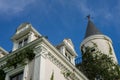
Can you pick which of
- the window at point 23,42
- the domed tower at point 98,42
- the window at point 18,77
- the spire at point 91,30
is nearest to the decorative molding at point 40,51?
the window at point 18,77

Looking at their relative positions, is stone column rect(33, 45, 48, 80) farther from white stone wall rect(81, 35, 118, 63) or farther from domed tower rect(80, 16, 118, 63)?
white stone wall rect(81, 35, 118, 63)

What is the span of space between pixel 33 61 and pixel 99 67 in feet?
42.9

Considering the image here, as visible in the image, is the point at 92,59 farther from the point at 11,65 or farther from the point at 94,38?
the point at 11,65

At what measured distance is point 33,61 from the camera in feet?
75.4

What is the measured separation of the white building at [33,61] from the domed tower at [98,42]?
1443 centimetres

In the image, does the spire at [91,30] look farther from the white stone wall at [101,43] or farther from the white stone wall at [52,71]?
the white stone wall at [52,71]

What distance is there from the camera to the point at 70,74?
25.5 metres

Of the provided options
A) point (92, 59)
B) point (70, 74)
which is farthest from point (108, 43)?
point (70, 74)

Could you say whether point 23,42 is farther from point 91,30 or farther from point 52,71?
point 91,30

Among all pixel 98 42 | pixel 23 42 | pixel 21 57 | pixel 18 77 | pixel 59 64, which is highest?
pixel 98 42

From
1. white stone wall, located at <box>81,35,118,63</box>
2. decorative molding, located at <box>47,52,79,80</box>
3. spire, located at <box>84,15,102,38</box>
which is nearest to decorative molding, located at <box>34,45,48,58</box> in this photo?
decorative molding, located at <box>47,52,79,80</box>

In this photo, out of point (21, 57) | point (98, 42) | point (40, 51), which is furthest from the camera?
point (98, 42)

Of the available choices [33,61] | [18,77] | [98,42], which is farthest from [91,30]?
[18,77]

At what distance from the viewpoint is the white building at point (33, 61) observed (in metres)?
22.3
